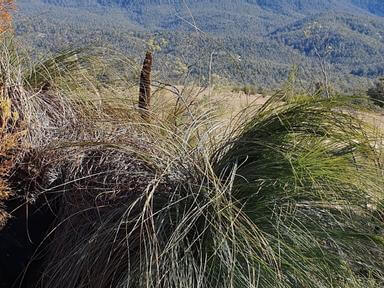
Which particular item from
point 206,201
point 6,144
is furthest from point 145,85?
point 206,201

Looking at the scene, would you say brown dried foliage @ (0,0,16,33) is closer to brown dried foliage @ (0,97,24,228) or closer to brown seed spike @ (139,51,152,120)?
brown seed spike @ (139,51,152,120)

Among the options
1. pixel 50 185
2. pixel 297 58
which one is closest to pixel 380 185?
pixel 297 58

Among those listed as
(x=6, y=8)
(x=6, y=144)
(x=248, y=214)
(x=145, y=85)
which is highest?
(x=248, y=214)

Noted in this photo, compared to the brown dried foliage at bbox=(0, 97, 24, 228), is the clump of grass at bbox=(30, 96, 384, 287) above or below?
above

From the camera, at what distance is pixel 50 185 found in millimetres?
3506

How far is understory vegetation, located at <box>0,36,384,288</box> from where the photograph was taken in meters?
2.64

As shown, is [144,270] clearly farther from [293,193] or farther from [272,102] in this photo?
[272,102]

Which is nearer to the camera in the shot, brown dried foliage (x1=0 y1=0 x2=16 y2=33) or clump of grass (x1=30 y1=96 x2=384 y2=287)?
clump of grass (x1=30 y1=96 x2=384 y2=287)

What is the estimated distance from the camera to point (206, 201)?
2.78m

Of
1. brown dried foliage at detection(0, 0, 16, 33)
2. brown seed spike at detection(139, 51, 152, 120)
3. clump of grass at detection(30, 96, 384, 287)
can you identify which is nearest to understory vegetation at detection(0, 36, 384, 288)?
clump of grass at detection(30, 96, 384, 287)

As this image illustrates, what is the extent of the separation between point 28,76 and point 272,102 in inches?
70.4

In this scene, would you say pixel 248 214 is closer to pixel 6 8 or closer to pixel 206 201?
pixel 206 201

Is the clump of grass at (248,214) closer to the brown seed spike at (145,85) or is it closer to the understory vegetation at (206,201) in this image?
the understory vegetation at (206,201)

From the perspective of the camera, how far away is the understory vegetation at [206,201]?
104 inches
